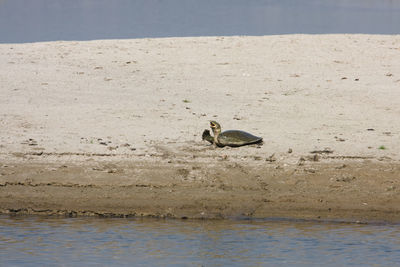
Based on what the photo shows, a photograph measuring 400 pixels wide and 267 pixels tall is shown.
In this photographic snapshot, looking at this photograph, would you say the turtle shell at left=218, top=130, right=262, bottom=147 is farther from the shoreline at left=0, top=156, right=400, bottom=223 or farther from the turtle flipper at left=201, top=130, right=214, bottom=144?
the shoreline at left=0, top=156, right=400, bottom=223

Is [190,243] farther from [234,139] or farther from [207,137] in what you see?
[207,137]

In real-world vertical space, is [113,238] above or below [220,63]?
below

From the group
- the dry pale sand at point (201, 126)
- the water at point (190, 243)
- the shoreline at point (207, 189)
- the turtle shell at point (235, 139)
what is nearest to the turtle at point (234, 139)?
the turtle shell at point (235, 139)

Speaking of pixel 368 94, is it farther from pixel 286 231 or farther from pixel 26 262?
pixel 26 262

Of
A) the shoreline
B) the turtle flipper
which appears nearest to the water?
the shoreline

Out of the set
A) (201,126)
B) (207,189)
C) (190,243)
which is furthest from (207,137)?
(190,243)

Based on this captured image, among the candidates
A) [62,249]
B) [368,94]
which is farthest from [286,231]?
[368,94]

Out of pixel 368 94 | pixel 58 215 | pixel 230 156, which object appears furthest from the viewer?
pixel 368 94

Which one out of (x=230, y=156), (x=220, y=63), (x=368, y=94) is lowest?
(x=230, y=156)

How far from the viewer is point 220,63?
1792 cm

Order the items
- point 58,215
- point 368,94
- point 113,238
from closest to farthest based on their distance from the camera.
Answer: point 113,238 < point 58,215 < point 368,94

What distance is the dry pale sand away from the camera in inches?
376

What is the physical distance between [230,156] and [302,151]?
1.08 metres

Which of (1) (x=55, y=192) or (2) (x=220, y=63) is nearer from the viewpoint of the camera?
(1) (x=55, y=192)
